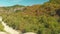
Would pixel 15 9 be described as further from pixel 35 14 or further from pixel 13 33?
pixel 13 33

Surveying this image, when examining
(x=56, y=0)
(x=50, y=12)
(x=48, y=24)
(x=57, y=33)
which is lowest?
(x=57, y=33)

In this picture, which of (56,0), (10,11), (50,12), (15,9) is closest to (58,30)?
(50,12)

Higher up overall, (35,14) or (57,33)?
(35,14)

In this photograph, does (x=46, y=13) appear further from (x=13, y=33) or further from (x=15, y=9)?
(x=15, y=9)

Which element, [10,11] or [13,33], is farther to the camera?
[10,11]

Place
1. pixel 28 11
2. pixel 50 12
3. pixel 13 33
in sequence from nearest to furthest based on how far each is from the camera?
pixel 13 33, pixel 50 12, pixel 28 11

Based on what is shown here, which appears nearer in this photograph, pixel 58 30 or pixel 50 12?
pixel 58 30

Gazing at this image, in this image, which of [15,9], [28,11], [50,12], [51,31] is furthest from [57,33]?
[15,9]

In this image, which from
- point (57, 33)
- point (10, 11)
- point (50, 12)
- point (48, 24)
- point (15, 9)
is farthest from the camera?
point (10, 11)

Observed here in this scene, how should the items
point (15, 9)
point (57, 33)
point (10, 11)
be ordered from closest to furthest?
1. point (57, 33)
2. point (15, 9)
3. point (10, 11)
